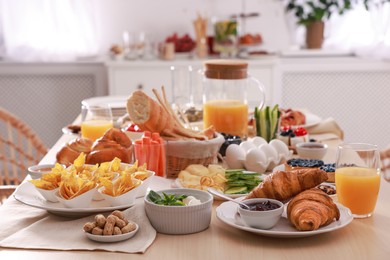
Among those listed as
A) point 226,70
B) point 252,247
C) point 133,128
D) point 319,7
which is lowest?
point 252,247

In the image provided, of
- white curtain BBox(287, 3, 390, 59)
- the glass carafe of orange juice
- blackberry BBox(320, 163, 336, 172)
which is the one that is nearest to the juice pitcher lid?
the glass carafe of orange juice

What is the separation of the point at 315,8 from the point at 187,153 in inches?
106

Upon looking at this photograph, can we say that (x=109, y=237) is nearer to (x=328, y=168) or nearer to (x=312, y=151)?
(x=328, y=168)

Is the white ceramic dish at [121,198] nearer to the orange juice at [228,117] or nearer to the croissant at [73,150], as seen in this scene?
the croissant at [73,150]

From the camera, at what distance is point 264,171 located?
188cm

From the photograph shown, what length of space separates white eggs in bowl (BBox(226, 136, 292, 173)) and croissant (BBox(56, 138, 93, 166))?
1.28 ft

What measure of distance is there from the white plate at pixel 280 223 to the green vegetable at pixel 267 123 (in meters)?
0.73

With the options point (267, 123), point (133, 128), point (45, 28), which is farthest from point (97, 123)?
point (45, 28)

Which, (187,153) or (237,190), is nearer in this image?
(237,190)

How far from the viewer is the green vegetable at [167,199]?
1.40 m

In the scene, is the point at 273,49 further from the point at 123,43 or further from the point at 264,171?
the point at 264,171

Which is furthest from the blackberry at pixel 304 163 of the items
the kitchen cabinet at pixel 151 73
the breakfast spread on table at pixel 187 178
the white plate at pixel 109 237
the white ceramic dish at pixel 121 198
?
the kitchen cabinet at pixel 151 73

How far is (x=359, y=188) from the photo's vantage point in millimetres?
1471

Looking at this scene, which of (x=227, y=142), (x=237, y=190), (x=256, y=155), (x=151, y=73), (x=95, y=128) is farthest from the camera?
(x=151, y=73)
